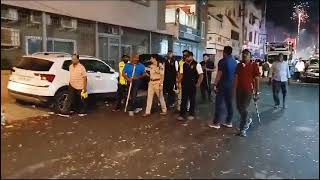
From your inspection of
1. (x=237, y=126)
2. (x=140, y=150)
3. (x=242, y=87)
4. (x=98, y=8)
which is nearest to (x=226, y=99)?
(x=237, y=126)

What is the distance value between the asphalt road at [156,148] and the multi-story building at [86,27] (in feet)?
10.2

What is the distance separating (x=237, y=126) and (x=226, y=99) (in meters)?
0.64

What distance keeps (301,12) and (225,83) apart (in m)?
3.92

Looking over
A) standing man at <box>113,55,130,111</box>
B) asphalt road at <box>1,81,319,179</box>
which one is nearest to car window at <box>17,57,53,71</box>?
asphalt road at <box>1,81,319,179</box>

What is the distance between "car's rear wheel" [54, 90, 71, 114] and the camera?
31.2 ft

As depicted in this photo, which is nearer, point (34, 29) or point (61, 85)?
point (61, 85)

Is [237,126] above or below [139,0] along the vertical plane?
below

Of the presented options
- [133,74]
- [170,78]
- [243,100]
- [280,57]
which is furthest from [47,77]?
[280,57]

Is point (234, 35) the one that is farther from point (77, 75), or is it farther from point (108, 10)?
point (77, 75)

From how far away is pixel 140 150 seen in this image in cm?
618

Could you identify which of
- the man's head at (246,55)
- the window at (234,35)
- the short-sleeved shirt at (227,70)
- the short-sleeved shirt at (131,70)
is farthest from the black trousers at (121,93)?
the window at (234,35)

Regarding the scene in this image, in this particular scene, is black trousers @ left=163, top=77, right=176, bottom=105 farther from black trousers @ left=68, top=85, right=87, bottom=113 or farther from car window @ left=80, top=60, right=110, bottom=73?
black trousers @ left=68, top=85, right=87, bottom=113

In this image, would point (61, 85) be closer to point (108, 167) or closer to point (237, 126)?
point (237, 126)

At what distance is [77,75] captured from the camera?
926cm
